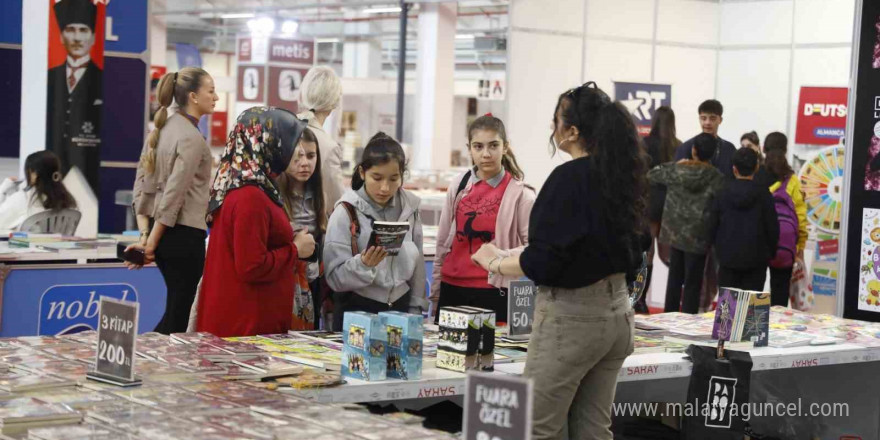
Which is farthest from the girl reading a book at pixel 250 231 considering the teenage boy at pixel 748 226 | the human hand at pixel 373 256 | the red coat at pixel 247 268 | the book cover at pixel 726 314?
the teenage boy at pixel 748 226

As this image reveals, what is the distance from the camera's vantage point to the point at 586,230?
3000mm

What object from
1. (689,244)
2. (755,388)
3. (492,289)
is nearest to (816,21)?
(689,244)

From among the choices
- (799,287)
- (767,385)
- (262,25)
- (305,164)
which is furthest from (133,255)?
(262,25)

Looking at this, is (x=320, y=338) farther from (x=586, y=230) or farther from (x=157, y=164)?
A: (x=157, y=164)

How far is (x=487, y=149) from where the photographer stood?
4.50 metres

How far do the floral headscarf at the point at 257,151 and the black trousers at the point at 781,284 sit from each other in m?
4.22

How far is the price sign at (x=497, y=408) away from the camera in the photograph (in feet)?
6.35

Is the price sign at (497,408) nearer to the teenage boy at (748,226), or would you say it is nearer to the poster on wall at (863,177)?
the poster on wall at (863,177)

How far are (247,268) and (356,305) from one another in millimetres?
655

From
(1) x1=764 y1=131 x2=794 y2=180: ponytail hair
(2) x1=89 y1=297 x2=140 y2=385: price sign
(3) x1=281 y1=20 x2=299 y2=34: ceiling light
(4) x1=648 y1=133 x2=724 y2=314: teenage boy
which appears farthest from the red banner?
(3) x1=281 y1=20 x2=299 y2=34: ceiling light

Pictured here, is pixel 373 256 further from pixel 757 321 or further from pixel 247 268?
Result: pixel 757 321

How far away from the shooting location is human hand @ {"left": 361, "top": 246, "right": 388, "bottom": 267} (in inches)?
156

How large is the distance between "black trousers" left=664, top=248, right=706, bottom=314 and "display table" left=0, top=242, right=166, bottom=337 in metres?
3.45

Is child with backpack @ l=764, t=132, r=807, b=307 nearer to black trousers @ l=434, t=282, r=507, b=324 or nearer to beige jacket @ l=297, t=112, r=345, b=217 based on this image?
black trousers @ l=434, t=282, r=507, b=324
